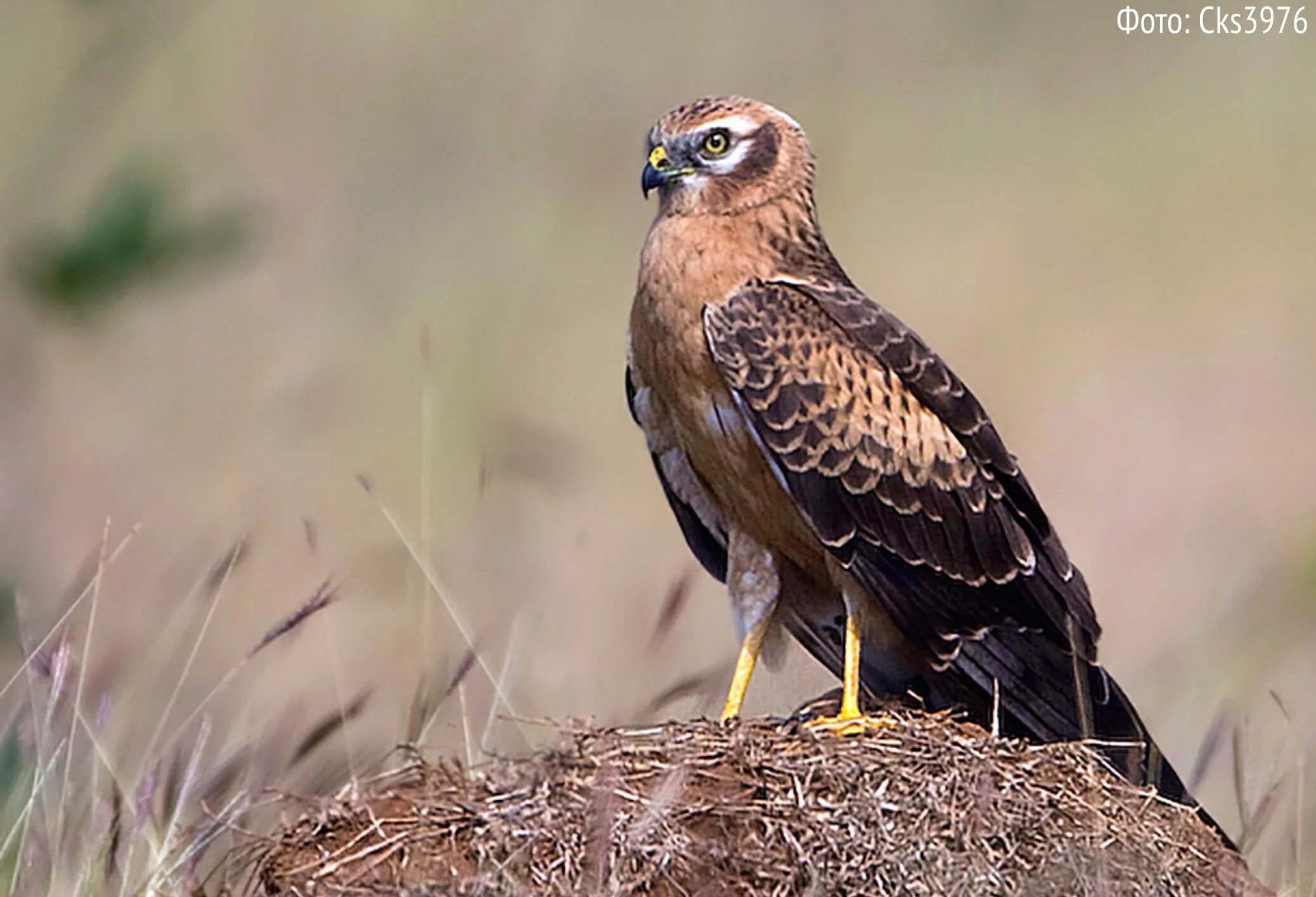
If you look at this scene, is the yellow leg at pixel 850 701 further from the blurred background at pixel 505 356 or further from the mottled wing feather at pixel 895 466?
the blurred background at pixel 505 356

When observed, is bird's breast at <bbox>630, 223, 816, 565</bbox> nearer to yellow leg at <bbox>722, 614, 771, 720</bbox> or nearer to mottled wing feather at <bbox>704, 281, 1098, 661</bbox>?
mottled wing feather at <bbox>704, 281, 1098, 661</bbox>

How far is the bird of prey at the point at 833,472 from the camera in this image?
5.12m

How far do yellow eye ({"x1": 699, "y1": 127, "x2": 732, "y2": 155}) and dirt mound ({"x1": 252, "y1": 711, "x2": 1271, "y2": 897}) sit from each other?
69.0 inches

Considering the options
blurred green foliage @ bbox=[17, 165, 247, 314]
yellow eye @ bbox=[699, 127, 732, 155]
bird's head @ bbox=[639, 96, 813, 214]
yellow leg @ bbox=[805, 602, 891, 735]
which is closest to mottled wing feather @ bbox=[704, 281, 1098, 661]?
yellow leg @ bbox=[805, 602, 891, 735]

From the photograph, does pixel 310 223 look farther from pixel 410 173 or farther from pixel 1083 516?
pixel 1083 516

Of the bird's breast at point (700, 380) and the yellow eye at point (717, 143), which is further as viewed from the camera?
the yellow eye at point (717, 143)

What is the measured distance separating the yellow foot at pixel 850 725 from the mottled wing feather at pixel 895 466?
42 cm

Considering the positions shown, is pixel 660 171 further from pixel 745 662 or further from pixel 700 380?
pixel 745 662

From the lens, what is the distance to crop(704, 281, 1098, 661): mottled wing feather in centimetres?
513

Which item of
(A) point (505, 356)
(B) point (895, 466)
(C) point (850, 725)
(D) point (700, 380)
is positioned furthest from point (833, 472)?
(A) point (505, 356)

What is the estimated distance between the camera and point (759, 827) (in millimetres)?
3973

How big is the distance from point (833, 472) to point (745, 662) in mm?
567

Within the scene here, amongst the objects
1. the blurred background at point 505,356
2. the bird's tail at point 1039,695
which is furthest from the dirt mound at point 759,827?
the bird's tail at point 1039,695

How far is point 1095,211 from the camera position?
11.9m
